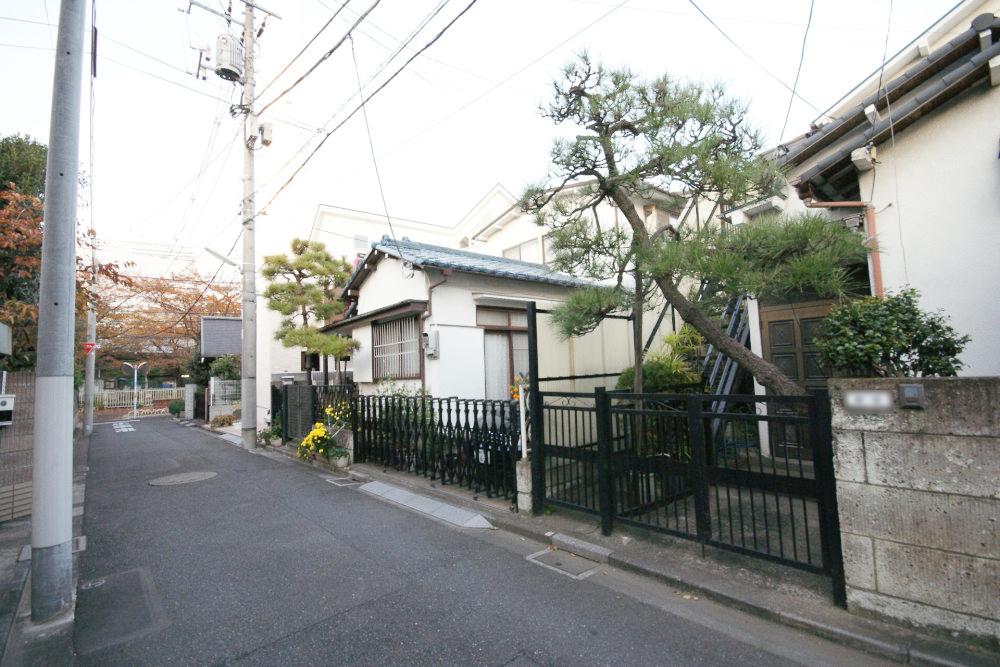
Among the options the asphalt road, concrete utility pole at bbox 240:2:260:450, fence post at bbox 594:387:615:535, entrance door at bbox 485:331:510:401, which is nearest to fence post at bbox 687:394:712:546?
the asphalt road

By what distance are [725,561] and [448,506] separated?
3.22 meters

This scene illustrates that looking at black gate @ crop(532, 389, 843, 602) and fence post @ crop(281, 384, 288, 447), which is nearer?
black gate @ crop(532, 389, 843, 602)

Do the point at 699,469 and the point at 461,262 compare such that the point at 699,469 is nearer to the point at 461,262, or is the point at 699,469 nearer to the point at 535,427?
the point at 535,427

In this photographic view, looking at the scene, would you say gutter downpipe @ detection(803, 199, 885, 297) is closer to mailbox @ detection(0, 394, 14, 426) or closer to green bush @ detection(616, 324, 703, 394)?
green bush @ detection(616, 324, 703, 394)

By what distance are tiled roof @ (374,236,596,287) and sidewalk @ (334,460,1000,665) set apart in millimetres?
3774

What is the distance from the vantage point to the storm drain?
12.9 feet

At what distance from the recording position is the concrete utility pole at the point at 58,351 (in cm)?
334

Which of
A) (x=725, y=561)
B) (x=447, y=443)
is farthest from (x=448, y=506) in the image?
(x=725, y=561)

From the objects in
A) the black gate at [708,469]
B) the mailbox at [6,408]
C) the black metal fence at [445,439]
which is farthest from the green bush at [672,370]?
the mailbox at [6,408]

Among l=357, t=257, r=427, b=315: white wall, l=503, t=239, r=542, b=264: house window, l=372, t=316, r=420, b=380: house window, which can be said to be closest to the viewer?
l=357, t=257, r=427, b=315: white wall

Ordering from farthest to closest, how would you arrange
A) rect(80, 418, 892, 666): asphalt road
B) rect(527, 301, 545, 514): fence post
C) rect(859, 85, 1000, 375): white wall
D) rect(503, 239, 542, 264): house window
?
rect(503, 239, 542, 264): house window
rect(527, 301, 545, 514): fence post
rect(859, 85, 1000, 375): white wall
rect(80, 418, 892, 666): asphalt road

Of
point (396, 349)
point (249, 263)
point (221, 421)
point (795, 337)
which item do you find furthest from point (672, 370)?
point (221, 421)

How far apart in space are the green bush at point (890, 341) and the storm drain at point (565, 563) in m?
2.58

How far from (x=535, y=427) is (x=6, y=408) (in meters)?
6.53
